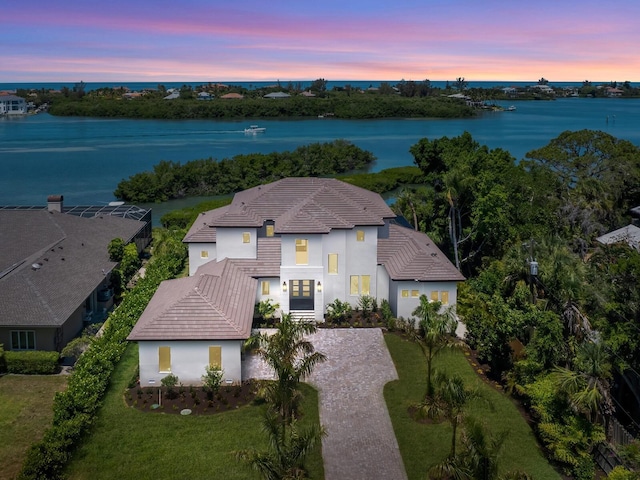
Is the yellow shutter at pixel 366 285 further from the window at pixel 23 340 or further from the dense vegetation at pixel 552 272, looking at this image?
the window at pixel 23 340

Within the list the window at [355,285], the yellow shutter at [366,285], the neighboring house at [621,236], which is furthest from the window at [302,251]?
the neighboring house at [621,236]

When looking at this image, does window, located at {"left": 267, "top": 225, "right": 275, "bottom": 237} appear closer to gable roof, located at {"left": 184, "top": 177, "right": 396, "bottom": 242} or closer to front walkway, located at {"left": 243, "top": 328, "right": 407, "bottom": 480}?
gable roof, located at {"left": 184, "top": 177, "right": 396, "bottom": 242}

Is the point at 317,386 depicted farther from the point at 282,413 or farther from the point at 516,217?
the point at 516,217

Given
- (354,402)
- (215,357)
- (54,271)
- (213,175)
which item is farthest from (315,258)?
(213,175)

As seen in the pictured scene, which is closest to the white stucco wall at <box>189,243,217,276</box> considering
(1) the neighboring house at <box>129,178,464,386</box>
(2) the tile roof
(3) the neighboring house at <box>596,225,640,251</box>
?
(1) the neighboring house at <box>129,178,464,386</box>

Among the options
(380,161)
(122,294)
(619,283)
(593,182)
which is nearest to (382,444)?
(619,283)

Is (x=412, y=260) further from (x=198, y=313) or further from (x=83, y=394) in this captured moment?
(x=83, y=394)

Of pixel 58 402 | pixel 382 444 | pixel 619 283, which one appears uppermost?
pixel 619 283
